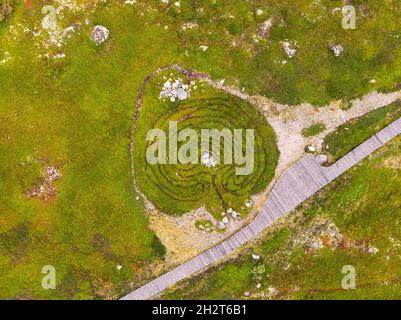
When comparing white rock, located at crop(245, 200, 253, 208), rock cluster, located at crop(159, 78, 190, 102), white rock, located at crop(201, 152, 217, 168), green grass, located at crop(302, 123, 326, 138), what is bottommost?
white rock, located at crop(245, 200, 253, 208)

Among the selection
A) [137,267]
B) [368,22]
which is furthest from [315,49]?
[137,267]

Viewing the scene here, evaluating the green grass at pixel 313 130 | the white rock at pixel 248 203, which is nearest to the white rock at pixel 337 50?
the green grass at pixel 313 130

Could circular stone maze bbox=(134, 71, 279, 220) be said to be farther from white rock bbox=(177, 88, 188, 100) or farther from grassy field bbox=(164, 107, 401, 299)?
grassy field bbox=(164, 107, 401, 299)

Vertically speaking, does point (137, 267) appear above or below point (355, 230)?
above

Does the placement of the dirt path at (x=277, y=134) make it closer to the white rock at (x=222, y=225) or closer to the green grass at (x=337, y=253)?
the white rock at (x=222, y=225)

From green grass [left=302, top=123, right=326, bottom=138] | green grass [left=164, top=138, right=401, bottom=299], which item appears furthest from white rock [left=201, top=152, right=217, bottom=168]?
green grass [left=302, top=123, right=326, bottom=138]

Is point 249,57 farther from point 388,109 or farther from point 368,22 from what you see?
point 388,109
